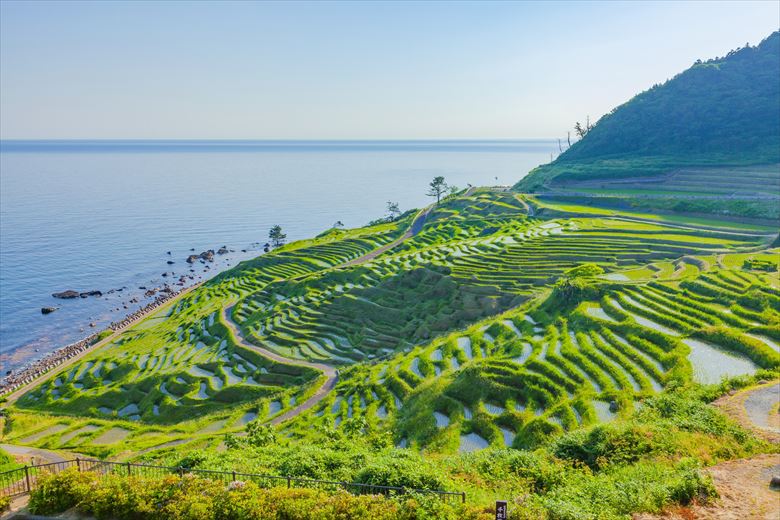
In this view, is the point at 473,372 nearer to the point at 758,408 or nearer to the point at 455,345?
the point at 455,345

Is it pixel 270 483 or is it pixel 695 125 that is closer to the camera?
pixel 270 483

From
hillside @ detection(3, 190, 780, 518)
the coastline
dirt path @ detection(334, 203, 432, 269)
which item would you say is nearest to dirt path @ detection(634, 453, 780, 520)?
hillside @ detection(3, 190, 780, 518)

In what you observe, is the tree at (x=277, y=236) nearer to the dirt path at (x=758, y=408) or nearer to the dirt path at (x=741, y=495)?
the dirt path at (x=758, y=408)

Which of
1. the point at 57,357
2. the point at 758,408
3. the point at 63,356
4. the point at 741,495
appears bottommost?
the point at 57,357

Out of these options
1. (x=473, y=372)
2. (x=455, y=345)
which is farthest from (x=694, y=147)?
(x=473, y=372)

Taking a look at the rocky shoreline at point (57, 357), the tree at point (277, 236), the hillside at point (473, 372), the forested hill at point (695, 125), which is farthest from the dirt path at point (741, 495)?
the tree at point (277, 236)

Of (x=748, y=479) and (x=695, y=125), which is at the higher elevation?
(x=695, y=125)

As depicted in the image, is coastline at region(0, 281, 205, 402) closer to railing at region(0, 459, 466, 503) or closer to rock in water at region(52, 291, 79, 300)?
rock in water at region(52, 291, 79, 300)

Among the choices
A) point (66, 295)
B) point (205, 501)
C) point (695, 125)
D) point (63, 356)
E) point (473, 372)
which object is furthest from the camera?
point (695, 125)
